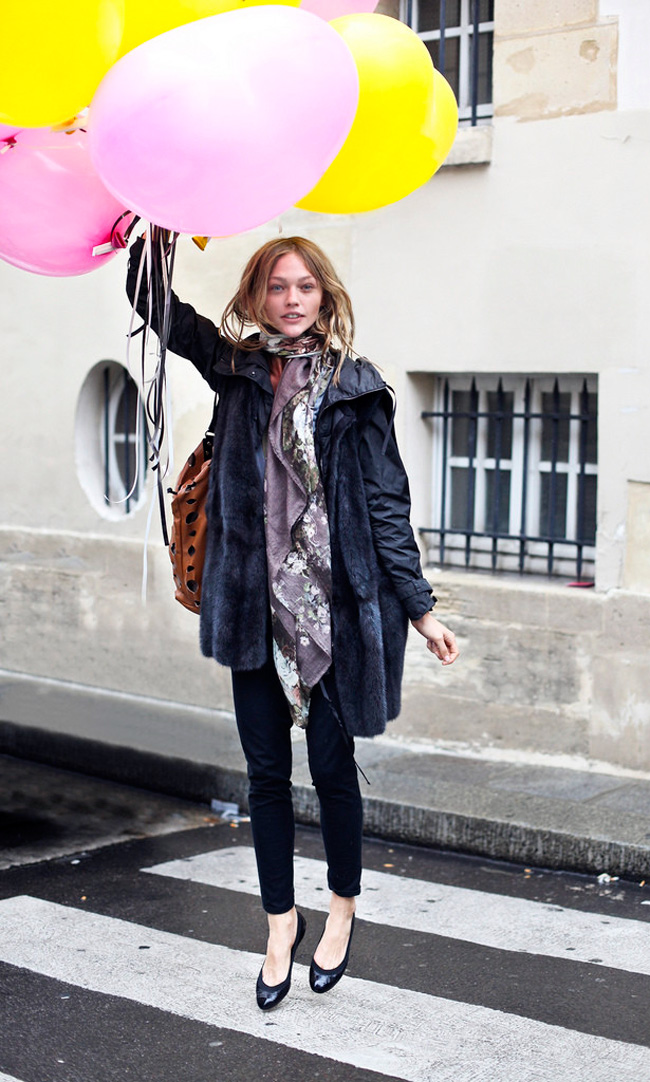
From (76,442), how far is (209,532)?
4.81 m

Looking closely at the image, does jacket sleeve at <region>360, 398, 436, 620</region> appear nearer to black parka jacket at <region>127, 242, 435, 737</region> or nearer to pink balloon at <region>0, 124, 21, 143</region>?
black parka jacket at <region>127, 242, 435, 737</region>

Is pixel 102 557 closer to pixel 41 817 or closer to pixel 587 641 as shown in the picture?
pixel 41 817

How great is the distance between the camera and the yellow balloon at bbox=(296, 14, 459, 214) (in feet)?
12.4

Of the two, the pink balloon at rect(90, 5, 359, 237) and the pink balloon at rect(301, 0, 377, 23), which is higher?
the pink balloon at rect(301, 0, 377, 23)

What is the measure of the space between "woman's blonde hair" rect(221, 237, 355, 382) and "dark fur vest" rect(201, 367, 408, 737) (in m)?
0.16

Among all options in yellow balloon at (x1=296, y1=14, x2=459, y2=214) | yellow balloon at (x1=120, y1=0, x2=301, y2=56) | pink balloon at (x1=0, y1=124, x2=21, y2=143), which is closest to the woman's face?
yellow balloon at (x1=296, y1=14, x2=459, y2=214)

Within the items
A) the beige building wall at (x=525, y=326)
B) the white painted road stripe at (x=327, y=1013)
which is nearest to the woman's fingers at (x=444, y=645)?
the white painted road stripe at (x=327, y=1013)

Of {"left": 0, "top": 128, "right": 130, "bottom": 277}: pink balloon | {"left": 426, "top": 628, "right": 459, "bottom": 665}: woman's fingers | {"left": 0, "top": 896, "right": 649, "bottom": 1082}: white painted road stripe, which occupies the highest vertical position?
{"left": 0, "top": 128, "right": 130, "bottom": 277}: pink balloon

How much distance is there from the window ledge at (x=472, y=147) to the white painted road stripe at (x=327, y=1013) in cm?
392

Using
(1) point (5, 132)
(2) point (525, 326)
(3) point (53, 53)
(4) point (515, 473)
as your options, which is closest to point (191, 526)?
(1) point (5, 132)

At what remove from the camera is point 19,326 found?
8.57m

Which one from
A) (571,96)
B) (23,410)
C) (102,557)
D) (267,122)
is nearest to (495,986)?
(267,122)

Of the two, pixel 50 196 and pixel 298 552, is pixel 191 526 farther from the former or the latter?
pixel 50 196

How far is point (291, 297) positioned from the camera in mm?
3729
